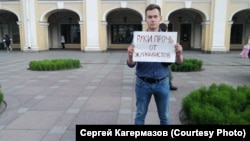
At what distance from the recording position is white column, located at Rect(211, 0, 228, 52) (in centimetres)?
2016

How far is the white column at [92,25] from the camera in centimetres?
2067

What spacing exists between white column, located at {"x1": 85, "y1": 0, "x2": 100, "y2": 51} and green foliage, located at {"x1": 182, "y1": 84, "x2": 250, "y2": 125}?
16437 millimetres

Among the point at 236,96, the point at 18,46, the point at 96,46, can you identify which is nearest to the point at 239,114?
the point at 236,96

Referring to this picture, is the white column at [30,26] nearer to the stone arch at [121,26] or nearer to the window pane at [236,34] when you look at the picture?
the stone arch at [121,26]

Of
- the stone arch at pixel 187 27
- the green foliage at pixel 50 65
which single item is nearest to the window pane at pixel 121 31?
the stone arch at pixel 187 27

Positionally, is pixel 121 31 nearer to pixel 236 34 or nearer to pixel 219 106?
pixel 236 34

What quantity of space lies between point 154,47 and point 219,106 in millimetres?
2196

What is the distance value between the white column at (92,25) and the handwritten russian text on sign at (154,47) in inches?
719

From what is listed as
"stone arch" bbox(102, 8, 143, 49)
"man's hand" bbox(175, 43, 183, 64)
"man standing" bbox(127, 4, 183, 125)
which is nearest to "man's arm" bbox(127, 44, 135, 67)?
"man standing" bbox(127, 4, 183, 125)

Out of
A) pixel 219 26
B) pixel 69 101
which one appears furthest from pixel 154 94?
pixel 219 26

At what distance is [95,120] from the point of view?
4.93 metres

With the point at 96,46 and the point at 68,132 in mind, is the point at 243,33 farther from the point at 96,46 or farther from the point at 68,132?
the point at 68,132

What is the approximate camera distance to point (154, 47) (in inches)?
127

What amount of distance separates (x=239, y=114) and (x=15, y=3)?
21840 millimetres
